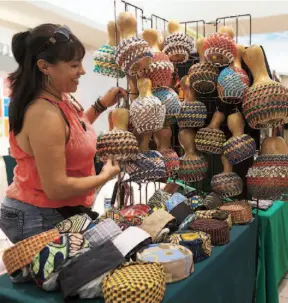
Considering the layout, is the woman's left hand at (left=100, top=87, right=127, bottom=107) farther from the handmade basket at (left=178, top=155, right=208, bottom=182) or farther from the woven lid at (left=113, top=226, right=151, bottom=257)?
the woven lid at (left=113, top=226, right=151, bottom=257)

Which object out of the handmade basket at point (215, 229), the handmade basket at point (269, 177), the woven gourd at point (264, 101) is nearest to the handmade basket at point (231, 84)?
the woven gourd at point (264, 101)

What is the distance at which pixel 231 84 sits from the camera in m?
1.40

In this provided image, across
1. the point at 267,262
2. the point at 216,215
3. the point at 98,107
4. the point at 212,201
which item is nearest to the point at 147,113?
the point at 98,107

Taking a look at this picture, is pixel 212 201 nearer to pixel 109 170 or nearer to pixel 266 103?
pixel 266 103

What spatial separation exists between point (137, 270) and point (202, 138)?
2.61 ft

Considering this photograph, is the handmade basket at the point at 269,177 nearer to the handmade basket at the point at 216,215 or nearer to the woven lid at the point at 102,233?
the handmade basket at the point at 216,215

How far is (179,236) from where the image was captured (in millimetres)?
1133

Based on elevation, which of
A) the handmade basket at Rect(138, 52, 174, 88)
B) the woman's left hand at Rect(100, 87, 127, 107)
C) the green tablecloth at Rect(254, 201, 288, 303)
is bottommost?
the green tablecloth at Rect(254, 201, 288, 303)

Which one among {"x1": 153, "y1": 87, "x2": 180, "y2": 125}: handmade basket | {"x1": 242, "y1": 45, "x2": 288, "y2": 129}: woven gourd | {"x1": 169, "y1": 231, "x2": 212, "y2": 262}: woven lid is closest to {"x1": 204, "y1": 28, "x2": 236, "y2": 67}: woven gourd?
{"x1": 242, "y1": 45, "x2": 288, "y2": 129}: woven gourd

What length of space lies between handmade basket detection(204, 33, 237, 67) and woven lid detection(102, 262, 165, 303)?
893 mm

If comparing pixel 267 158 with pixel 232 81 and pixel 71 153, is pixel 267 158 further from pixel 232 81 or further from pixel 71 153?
pixel 71 153

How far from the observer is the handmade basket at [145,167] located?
1.29 m

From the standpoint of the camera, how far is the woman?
96cm

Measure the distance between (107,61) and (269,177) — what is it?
2.41 ft
